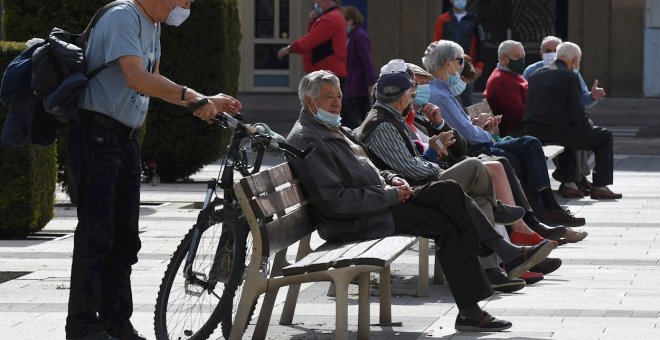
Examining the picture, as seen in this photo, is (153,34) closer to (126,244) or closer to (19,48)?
(126,244)

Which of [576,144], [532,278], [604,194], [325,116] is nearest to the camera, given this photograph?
[325,116]

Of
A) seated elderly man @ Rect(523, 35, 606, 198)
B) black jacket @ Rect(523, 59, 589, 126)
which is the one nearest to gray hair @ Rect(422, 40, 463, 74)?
black jacket @ Rect(523, 59, 589, 126)

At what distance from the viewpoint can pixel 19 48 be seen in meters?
11.4

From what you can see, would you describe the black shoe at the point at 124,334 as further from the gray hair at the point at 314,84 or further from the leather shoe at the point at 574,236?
the leather shoe at the point at 574,236

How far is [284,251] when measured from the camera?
7914 millimetres

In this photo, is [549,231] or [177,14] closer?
[177,14]

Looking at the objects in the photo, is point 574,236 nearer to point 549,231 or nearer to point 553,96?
point 549,231

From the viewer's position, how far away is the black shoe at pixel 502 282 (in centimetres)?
869

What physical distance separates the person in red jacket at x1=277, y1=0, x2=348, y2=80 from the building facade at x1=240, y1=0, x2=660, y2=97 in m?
13.3

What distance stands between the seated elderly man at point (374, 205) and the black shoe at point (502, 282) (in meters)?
0.48

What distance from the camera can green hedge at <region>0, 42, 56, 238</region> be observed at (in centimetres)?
1146

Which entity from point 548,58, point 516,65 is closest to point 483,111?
point 516,65

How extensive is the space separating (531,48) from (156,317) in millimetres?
23890

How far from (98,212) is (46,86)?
1.93 ft
